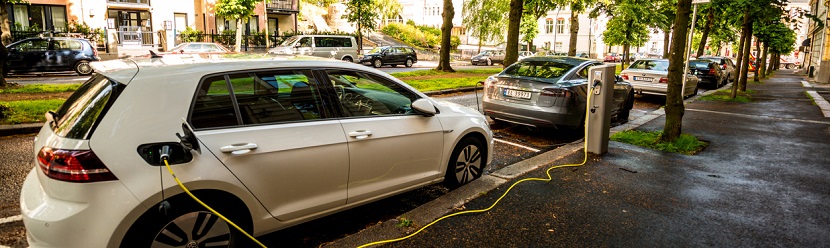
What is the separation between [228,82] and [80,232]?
1213 mm

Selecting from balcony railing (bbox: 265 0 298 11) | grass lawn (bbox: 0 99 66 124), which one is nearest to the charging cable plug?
grass lawn (bbox: 0 99 66 124)

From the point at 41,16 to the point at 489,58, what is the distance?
33.4 m

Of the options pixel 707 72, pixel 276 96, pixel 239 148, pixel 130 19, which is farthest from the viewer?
pixel 130 19

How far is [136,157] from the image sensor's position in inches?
111

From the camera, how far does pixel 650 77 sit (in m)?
14.9

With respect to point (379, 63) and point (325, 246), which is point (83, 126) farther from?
point (379, 63)

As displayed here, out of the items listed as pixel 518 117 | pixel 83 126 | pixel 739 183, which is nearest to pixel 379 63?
pixel 518 117

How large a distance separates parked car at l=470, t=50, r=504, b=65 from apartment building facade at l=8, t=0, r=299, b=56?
62.0 ft

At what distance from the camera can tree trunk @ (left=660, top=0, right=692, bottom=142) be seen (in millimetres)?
7316

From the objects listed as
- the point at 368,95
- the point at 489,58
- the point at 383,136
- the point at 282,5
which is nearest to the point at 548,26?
the point at 489,58

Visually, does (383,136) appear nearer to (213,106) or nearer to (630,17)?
(213,106)

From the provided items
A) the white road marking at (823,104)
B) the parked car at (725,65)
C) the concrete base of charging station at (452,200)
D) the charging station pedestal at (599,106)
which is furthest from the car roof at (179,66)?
the parked car at (725,65)

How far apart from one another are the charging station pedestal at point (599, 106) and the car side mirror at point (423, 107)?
3.14 metres

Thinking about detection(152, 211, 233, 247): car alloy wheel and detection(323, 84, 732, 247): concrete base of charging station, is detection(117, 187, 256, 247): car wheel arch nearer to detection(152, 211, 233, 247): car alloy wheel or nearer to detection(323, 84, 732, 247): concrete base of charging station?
detection(152, 211, 233, 247): car alloy wheel
